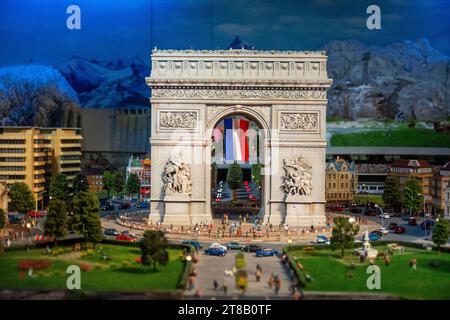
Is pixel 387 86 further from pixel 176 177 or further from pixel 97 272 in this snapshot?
pixel 97 272

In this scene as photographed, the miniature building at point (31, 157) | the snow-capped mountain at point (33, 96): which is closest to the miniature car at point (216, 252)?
the miniature building at point (31, 157)

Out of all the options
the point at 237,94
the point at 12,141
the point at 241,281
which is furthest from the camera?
the point at 12,141

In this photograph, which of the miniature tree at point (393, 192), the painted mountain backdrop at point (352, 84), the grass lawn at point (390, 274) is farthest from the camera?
the painted mountain backdrop at point (352, 84)

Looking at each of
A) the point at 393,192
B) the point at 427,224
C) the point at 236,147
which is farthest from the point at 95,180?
the point at 427,224

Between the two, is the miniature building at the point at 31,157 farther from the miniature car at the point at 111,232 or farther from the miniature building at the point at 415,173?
the miniature building at the point at 415,173

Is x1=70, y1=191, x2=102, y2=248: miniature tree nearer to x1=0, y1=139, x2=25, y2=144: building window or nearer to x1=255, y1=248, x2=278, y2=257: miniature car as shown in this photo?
x1=255, y1=248, x2=278, y2=257: miniature car

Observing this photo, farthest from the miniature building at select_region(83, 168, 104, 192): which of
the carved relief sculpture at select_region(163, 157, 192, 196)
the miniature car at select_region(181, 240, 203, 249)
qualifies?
the miniature car at select_region(181, 240, 203, 249)
